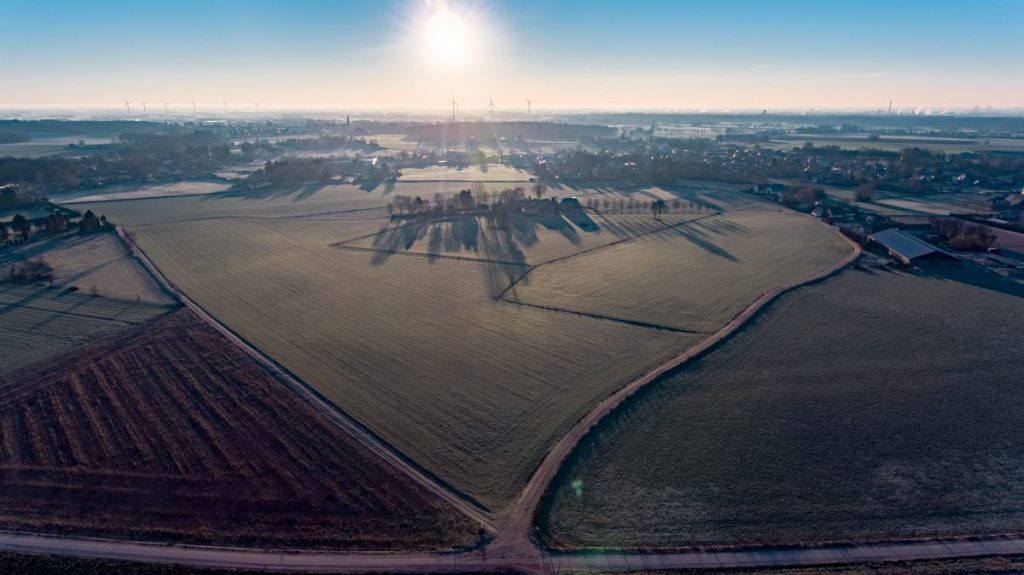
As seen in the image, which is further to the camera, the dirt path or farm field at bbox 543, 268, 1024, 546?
farm field at bbox 543, 268, 1024, 546

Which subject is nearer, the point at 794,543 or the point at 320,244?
the point at 794,543

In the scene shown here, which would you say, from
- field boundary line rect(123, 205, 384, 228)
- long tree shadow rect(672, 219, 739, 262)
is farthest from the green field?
long tree shadow rect(672, 219, 739, 262)

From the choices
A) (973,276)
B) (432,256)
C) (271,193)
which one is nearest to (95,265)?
(432,256)

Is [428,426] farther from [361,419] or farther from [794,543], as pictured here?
[794,543]

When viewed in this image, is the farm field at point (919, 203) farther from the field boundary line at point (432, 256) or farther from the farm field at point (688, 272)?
the field boundary line at point (432, 256)

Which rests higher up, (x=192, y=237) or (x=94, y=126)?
(x=94, y=126)

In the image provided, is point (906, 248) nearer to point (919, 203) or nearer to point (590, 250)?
point (590, 250)

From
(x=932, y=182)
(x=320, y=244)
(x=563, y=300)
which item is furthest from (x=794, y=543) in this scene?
(x=932, y=182)

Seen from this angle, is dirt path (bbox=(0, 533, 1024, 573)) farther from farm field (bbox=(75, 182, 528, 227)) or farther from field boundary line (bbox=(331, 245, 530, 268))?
farm field (bbox=(75, 182, 528, 227))
